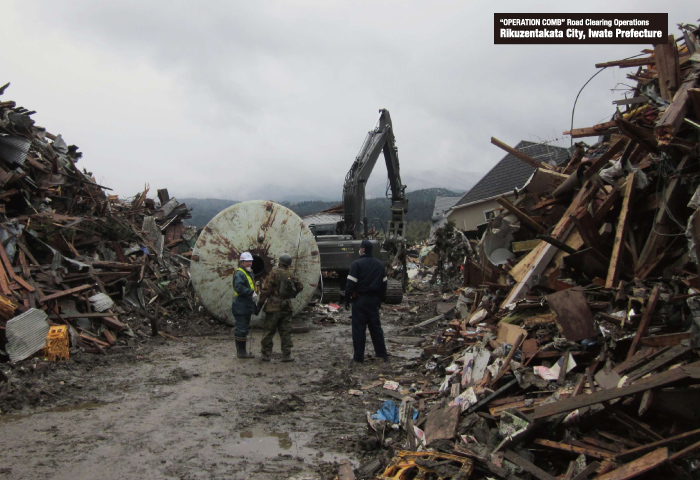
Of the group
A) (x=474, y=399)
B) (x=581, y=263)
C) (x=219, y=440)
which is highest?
(x=581, y=263)

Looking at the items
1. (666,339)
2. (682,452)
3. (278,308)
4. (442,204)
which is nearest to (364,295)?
(278,308)

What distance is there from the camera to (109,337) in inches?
318

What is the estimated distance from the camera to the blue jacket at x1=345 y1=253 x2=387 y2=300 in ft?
24.8

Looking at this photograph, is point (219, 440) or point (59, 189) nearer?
point (219, 440)

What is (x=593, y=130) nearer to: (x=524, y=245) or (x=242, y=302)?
(x=524, y=245)

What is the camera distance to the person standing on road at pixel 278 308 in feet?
25.4

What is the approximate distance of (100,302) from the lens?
838 centimetres

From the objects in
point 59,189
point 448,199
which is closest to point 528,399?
point 59,189

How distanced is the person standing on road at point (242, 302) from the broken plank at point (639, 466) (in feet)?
18.6

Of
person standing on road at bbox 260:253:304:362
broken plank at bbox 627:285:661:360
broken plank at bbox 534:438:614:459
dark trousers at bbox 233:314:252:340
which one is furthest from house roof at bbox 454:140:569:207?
broken plank at bbox 534:438:614:459

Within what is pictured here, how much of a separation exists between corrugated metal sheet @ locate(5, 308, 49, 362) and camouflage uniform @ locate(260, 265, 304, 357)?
2959 millimetres

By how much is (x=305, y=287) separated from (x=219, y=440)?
18.0ft

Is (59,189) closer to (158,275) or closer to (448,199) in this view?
(158,275)

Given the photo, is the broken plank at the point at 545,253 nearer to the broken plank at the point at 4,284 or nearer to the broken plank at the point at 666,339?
the broken plank at the point at 666,339
